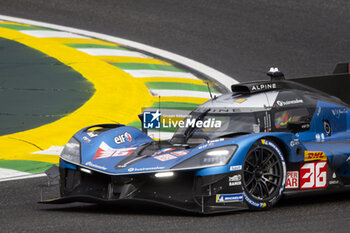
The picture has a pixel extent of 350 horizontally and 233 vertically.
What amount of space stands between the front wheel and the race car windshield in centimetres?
48

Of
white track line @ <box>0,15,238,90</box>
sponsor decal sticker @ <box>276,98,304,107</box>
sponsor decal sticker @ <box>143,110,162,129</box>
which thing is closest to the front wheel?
sponsor decal sticker @ <box>276,98,304,107</box>

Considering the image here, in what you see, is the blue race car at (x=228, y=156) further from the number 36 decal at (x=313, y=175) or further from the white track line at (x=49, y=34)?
the white track line at (x=49, y=34)

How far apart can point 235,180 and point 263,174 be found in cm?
37

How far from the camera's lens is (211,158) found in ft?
22.0

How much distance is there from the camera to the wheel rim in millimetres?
6863

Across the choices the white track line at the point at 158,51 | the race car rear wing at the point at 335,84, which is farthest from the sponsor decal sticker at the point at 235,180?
the white track line at the point at 158,51

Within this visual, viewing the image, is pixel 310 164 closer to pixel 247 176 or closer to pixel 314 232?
pixel 247 176

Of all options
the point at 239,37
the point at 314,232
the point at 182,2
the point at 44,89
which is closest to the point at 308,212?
the point at 314,232

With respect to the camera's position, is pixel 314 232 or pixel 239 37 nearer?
pixel 314 232

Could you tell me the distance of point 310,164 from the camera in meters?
7.35

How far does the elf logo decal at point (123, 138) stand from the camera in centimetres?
789

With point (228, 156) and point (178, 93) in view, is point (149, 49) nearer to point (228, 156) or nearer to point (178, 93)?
point (178, 93)

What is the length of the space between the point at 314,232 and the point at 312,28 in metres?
13.1

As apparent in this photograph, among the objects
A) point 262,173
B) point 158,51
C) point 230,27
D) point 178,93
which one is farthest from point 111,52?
point 262,173
